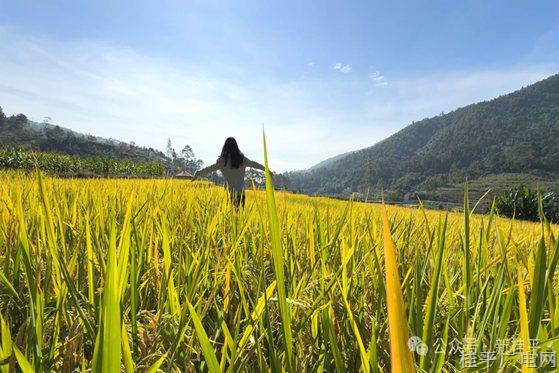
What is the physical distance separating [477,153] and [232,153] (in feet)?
471

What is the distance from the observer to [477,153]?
12694cm

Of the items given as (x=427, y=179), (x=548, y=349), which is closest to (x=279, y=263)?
(x=548, y=349)

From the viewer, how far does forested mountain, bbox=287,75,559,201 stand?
350 feet

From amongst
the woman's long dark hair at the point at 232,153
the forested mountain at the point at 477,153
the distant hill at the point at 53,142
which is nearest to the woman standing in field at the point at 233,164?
the woman's long dark hair at the point at 232,153

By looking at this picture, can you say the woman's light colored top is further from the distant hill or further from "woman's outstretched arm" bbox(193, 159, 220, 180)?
the distant hill

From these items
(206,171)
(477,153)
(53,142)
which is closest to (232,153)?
(206,171)

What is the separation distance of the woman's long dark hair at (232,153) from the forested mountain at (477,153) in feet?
298

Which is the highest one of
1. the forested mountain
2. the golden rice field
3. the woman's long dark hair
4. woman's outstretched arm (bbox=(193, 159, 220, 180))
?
the forested mountain

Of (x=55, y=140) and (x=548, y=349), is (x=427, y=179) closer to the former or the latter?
(x=55, y=140)

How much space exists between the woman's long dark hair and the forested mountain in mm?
90950

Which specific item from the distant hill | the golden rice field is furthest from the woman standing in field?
the distant hill

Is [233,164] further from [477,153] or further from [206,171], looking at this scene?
[477,153]

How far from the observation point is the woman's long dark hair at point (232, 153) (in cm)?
505

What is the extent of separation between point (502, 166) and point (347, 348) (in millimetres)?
127719
